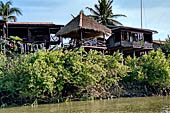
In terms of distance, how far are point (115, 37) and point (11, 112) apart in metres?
15.6

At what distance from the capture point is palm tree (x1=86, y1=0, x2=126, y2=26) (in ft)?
103

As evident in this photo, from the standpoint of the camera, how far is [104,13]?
31359 mm

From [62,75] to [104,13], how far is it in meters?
17.6

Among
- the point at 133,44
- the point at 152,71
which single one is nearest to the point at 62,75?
the point at 152,71

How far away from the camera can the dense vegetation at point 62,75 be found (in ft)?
47.5

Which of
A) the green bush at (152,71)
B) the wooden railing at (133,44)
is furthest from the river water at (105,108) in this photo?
the wooden railing at (133,44)

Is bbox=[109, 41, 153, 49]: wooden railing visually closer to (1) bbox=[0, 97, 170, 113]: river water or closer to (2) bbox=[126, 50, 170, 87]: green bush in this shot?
(2) bbox=[126, 50, 170, 87]: green bush

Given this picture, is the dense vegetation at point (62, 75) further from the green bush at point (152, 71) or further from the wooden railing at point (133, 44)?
the wooden railing at point (133, 44)

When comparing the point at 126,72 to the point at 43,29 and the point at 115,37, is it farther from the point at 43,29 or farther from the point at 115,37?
the point at 43,29

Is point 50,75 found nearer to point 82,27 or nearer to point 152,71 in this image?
point 82,27

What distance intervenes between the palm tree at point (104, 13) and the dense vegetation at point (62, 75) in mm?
13490

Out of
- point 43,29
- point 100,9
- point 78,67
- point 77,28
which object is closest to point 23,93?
point 78,67

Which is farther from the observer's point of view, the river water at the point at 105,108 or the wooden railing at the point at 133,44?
the wooden railing at the point at 133,44

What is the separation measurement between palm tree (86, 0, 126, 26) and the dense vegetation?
13490 mm
